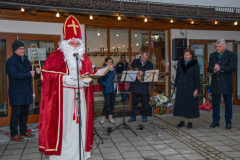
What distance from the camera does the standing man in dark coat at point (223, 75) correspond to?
5.44 m

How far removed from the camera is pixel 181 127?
5.84 metres

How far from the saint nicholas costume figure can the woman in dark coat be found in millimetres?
2868

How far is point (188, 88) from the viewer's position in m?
5.60

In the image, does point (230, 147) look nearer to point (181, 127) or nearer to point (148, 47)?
point (181, 127)

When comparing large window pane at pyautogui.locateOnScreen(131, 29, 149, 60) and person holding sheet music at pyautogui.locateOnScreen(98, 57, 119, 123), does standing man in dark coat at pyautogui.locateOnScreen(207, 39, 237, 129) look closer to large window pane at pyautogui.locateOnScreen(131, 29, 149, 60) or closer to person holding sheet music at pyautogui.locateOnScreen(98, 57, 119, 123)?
person holding sheet music at pyautogui.locateOnScreen(98, 57, 119, 123)

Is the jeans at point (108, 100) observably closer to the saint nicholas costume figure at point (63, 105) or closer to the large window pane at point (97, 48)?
the large window pane at point (97, 48)

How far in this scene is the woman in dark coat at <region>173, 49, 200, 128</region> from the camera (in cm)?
555

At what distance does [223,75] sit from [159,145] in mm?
2475

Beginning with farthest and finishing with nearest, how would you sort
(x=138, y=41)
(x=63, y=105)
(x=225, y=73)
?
(x=138, y=41), (x=225, y=73), (x=63, y=105)

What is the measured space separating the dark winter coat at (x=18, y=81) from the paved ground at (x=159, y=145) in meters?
0.91

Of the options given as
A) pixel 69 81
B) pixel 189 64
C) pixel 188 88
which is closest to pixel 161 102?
pixel 188 88

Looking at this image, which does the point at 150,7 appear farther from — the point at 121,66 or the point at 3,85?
the point at 3,85

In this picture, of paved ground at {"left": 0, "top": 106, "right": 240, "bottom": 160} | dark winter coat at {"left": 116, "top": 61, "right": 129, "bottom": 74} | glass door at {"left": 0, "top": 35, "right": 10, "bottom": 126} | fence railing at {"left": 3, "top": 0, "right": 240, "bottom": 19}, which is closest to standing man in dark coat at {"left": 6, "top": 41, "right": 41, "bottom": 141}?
paved ground at {"left": 0, "top": 106, "right": 240, "bottom": 160}

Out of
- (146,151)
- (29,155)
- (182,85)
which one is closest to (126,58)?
(182,85)
